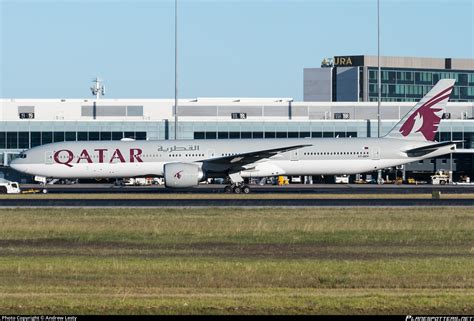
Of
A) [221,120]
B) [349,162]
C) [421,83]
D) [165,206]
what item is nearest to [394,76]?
[421,83]

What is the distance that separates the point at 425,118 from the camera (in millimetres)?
68688

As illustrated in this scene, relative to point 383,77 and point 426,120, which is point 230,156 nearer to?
point 426,120

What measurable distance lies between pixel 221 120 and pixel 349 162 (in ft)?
122

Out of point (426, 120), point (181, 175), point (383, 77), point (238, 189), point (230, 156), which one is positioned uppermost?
point (383, 77)

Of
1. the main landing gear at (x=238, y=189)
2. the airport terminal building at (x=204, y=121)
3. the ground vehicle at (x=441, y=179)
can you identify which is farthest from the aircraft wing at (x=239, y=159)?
the airport terminal building at (x=204, y=121)

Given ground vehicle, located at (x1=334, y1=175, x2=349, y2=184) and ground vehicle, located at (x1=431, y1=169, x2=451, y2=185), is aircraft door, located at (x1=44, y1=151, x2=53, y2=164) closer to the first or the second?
ground vehicle, located at (x1=334, y1=175, x2=349, y2=184)

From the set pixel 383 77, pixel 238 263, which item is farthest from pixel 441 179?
pixel 238 263

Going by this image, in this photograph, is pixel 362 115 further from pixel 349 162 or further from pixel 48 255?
pixel 48 255

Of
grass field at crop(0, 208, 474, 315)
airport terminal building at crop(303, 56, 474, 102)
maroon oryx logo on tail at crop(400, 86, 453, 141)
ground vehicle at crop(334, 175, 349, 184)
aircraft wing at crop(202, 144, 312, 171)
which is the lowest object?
ground vehicle at crop(334, 175, 349, 184)

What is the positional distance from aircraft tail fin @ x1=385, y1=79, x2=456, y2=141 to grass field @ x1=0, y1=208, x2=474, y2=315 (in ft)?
92.3

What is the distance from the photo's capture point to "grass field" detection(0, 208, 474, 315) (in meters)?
18.5

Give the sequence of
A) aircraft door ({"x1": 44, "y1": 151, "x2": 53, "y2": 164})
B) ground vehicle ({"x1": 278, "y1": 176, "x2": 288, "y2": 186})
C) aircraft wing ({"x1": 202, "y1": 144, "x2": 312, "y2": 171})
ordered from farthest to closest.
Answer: ground vehicle ({"x1": 278, "y1": 176, "x2": 288, "y2": 186}) < aircraft door ({"x1": 44, "y1": 151, "x2": 53, "y2": 164}) < aircraft wing ({"x1": 202, "y1": 144, "x2": 312, "y2": 171})

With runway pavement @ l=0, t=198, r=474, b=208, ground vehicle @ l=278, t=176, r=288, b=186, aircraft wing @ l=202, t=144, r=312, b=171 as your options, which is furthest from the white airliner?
ground vehicle @ l=278, t=176, r=288, b=186

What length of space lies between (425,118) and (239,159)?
15.4m
